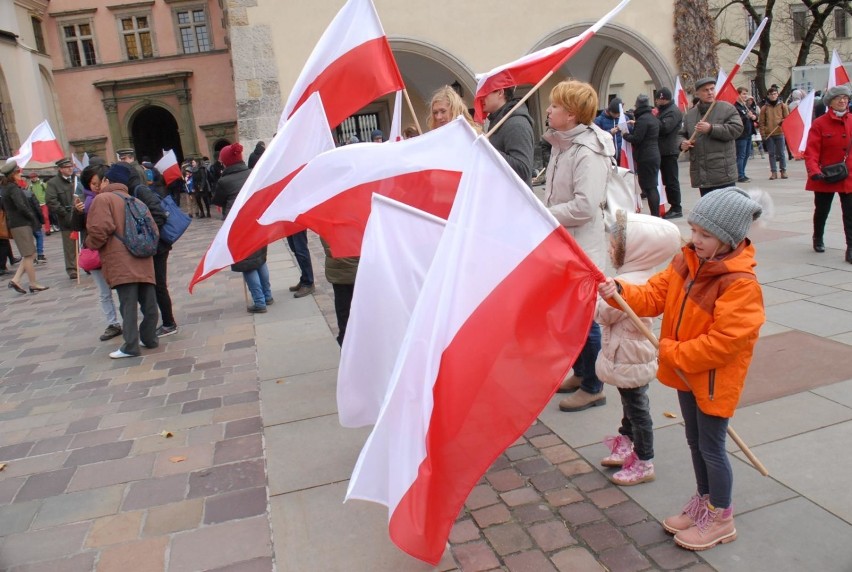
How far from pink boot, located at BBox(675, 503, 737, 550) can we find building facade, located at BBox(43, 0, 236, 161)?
3129 centimetres

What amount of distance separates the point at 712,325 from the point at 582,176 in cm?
161

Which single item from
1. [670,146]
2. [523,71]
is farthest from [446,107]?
[670,146]

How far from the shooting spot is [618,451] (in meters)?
3.65

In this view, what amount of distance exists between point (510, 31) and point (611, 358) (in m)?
17.5

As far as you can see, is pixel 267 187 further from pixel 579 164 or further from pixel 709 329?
pixel 709 329

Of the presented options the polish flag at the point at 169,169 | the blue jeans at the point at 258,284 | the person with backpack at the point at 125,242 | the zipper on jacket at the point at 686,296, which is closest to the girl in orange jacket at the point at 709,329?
the zipper on jacket at the point at 686,296

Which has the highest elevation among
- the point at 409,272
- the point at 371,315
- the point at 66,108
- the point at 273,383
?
the point at 66,108

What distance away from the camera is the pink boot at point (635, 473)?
137 inches

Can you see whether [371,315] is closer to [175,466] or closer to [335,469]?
[335,469]

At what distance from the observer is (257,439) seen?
4543 mm

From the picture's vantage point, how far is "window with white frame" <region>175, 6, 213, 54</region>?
3180 cm

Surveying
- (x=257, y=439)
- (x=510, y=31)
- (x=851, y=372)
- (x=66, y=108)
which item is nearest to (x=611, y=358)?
(x=851, y=372)

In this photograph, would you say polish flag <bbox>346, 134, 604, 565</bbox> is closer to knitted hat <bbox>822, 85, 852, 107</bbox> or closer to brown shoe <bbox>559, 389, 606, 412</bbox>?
brown shoe <bbox>559, 389, 606, 412</bbox>

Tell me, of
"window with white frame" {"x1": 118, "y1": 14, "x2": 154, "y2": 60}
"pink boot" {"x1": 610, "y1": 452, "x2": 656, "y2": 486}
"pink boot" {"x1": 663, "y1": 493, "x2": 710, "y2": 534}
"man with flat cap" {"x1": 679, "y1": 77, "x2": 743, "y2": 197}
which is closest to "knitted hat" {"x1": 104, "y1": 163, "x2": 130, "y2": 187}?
"pink boot" {"x1": 610, "y1": 452, "x2": 656, "y2": 486}
